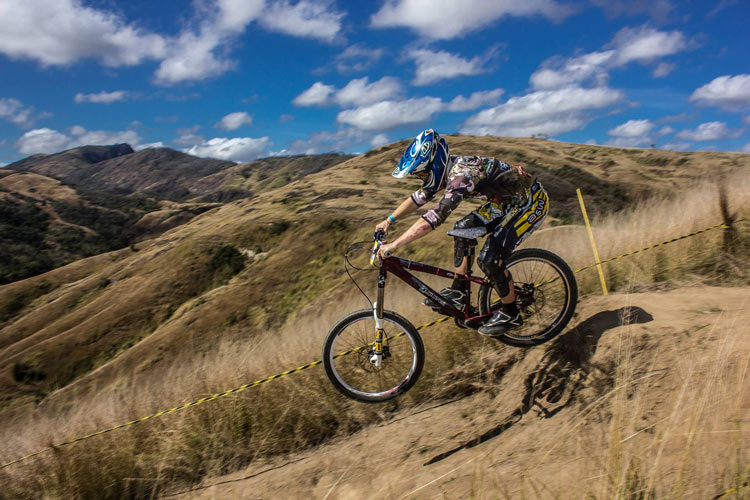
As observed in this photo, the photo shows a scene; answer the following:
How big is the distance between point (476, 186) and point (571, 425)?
9.84ft

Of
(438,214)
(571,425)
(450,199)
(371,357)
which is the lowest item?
(571,425)

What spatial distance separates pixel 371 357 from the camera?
17.7 feet

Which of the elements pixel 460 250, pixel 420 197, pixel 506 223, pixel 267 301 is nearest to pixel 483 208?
pixel 506 223

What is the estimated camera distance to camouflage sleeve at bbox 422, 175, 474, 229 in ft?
15.6

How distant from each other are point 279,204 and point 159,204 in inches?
6118

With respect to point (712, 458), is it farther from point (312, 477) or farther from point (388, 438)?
point (312, 477)

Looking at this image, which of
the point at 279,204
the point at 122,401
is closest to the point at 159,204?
the point at 279,204

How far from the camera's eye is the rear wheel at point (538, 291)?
19.0ft

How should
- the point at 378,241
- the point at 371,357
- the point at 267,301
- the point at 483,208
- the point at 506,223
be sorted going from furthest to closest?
the point at 267,301 < the point at 483,208 < the point at 506,223 < the point at 371,357 < the point at 378,241

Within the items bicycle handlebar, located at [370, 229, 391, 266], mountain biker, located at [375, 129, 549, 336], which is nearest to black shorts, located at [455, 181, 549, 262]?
mountain biker, located at [375, 129, 549, 336]

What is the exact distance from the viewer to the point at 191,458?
5.57 meters

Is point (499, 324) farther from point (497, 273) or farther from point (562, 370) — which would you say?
point (562, 370)

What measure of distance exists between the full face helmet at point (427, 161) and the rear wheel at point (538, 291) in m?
1.64

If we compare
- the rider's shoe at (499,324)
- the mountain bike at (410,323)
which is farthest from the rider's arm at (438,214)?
the rider's shoe at (499,324)
